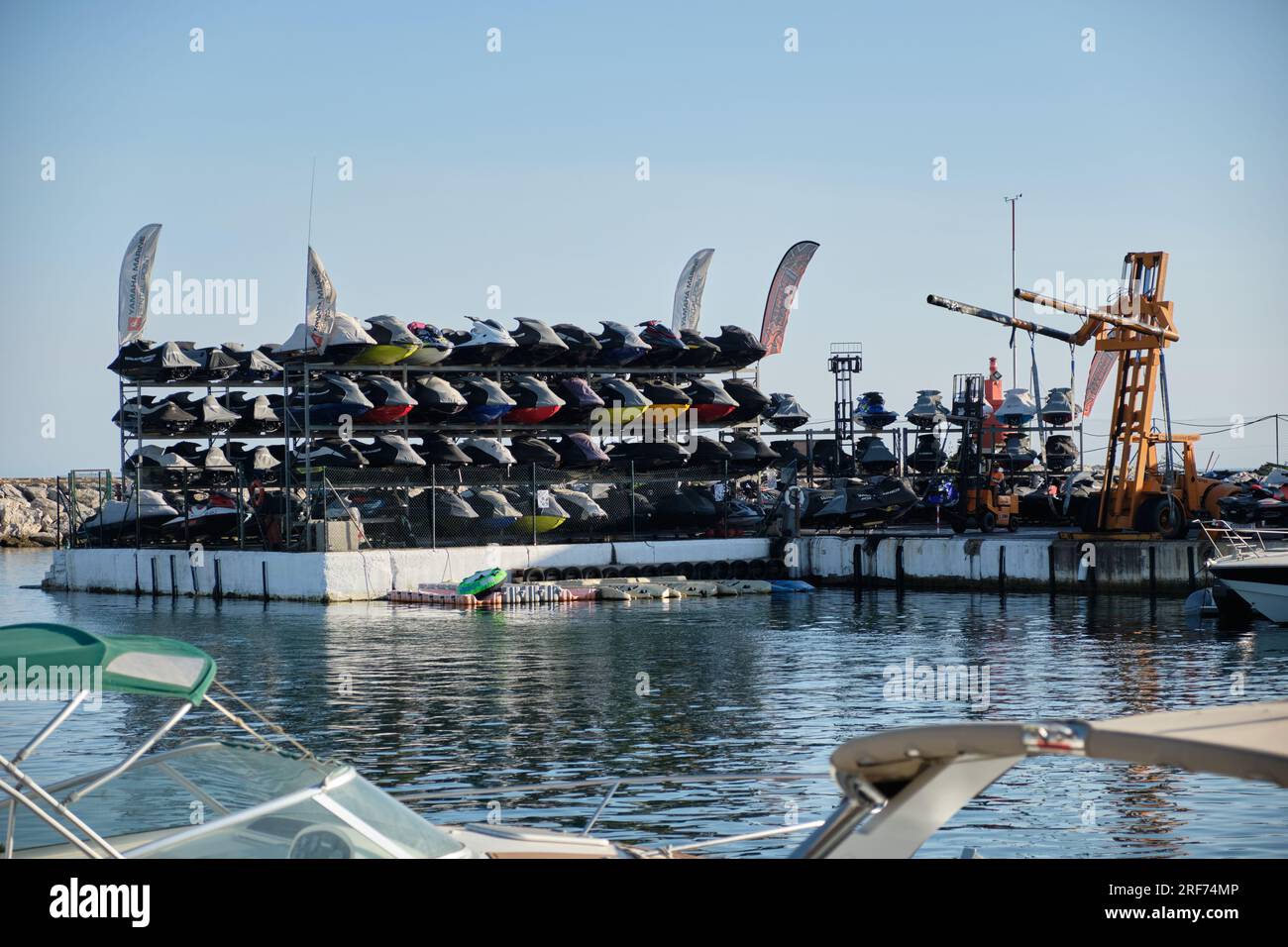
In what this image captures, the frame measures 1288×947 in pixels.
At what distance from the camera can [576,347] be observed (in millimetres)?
51719

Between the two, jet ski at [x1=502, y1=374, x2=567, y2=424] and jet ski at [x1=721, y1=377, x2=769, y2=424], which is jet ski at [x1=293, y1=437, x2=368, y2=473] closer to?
jet ski at [x1=502, y1=374, x2=567, y2=424]

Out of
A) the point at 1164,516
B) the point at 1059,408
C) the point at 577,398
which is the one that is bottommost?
the point at 1164,516

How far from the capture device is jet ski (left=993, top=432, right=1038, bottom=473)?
2169 inches

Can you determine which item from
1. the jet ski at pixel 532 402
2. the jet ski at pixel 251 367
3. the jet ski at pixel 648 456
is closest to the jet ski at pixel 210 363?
the jet ski at pixel 251 367

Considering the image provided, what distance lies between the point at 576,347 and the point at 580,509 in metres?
7.07

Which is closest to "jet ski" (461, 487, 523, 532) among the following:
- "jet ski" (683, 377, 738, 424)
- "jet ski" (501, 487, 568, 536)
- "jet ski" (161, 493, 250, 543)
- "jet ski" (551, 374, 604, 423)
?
"jet ski" (501, 487, 568, 536)

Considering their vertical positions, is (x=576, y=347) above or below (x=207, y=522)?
above

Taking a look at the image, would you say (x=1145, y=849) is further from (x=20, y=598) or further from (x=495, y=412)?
(x=20, y=598)

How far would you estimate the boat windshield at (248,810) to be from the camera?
24.1 ft

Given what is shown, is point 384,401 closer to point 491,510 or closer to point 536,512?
point 491,510

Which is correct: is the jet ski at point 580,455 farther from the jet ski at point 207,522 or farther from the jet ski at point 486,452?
the jet ski at point 207,522

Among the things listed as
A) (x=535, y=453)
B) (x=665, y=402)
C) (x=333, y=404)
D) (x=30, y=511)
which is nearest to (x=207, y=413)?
(x=333, y=404)
